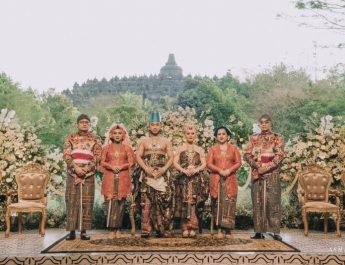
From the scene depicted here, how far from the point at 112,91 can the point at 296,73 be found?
21.4 m

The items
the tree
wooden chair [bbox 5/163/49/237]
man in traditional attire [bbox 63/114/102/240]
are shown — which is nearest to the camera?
man in traditional attire [bbox 63/114/102/240]

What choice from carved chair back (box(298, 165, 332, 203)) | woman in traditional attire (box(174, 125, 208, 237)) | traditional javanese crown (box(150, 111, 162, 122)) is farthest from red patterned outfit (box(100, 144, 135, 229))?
carved chair back (box(298, 165, 332, 203))

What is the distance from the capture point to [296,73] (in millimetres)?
34781

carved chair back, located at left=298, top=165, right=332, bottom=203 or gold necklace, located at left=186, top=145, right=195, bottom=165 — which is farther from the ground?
gold necklace, located at left=186, top=145, right=195, bottom=165

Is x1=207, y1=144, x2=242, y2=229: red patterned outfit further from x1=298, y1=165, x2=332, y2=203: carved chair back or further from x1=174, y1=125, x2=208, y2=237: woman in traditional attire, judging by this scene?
x1=298, y1=165, x2=332, y2=203: carved chair back

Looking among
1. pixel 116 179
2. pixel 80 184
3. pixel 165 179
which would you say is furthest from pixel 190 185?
pixel 80 184

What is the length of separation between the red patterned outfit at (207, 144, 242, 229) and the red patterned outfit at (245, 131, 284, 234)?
0.23 meters

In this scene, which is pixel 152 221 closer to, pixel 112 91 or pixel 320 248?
pixel 320 248

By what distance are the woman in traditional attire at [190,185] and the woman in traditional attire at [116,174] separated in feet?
2.29

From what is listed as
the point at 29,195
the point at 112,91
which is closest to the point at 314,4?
the point at 29,195

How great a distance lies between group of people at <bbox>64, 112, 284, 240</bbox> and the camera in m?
7.25

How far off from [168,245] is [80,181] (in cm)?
151

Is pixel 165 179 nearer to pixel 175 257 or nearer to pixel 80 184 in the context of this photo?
pixel 80 184

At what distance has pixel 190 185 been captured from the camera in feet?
24.4
